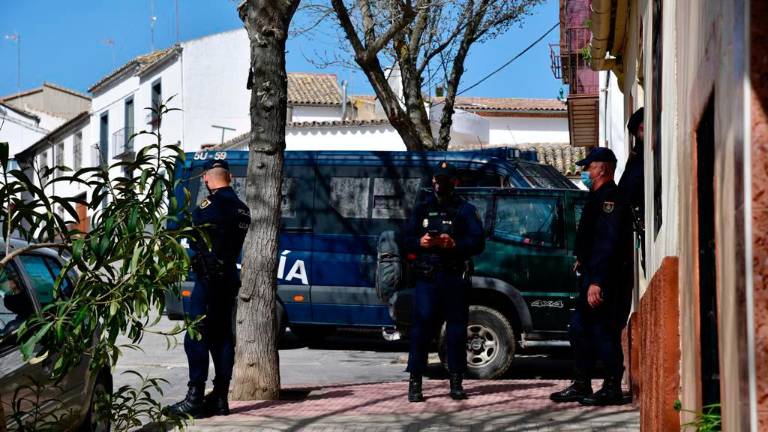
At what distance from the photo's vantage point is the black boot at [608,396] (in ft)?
28.4

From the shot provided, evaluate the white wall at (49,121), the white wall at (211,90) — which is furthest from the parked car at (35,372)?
the white wall at (49,121)

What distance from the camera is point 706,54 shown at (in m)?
3.69

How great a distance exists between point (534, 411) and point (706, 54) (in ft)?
16.8

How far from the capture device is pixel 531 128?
187ft

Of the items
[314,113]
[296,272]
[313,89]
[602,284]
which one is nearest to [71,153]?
[313,89]

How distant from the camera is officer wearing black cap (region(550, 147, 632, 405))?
27.8 ft

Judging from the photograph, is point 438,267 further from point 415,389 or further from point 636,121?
point 636,121

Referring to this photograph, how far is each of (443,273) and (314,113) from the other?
37187 mm

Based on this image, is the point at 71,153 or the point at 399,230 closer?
the point at 399,230

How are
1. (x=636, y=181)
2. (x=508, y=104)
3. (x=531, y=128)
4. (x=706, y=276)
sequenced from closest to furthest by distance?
(x=706, y=276) < (x=636, y=181) < (x=531, y=128) < (x=508, y=104)

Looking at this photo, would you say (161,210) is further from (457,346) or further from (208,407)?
(457,346)

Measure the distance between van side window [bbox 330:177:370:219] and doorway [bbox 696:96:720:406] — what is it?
1139 cm

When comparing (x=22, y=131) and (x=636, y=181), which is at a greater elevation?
(x=22, y=131)

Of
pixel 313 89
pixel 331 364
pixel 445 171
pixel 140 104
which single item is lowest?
pixel 331 364
